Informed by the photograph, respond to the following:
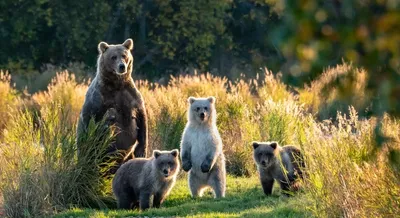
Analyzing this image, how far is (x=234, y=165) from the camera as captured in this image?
51.1ft

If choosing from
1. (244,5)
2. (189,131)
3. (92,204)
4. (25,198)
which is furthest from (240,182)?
(244,5)

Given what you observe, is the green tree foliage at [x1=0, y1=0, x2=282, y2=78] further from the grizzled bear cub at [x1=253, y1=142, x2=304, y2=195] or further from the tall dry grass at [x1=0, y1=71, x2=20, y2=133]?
the grizzled bear cub at [x1=253, y1=142, x2=304, y2=195]

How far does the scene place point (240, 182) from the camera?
14.0 metres

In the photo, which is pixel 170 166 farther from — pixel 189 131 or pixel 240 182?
pixel 240 182

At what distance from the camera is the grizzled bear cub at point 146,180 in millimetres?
10914

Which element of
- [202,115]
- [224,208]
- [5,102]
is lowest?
[224,208]

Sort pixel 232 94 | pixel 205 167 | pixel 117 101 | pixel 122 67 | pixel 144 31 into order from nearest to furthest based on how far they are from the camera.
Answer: pixel 205 167
pixel 122 67
pixel 117 101
pixel 232 94
pixel 144 31

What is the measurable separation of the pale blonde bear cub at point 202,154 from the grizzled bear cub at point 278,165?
1.83 feet

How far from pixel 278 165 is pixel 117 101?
2415mm

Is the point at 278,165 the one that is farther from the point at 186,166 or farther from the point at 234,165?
the point at 234,165

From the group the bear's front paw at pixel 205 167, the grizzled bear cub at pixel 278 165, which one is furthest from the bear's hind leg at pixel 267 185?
the bear's front paw at pixel 205 167

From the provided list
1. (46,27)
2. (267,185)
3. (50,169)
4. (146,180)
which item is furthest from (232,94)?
(46,27)

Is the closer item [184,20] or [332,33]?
[332,33]

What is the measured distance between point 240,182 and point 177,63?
925 inches
